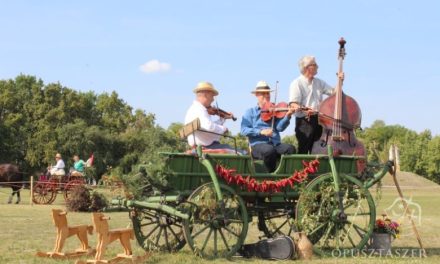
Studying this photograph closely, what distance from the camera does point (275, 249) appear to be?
9.00 meters

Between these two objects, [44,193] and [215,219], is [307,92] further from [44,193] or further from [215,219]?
[44,193]

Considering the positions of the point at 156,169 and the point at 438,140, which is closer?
the point at 156,169

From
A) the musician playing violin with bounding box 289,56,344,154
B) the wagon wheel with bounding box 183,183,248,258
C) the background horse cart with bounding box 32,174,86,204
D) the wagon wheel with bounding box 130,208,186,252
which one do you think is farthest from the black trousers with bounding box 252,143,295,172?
the background horse cart with bounding box 32,174,86,204

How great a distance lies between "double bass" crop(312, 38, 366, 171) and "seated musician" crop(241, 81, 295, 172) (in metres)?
0.45

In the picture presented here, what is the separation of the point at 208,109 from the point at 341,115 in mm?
1816

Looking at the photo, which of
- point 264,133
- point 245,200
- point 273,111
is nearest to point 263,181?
point 245,200

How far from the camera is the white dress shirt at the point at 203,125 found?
30.0 ft

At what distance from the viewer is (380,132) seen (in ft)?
350

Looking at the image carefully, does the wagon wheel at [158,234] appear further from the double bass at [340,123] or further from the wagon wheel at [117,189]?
the double bass at [340,123]

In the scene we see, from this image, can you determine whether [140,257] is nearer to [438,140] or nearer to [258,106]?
[258,106]

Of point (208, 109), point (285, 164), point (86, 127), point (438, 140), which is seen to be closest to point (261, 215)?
point (285, 164)

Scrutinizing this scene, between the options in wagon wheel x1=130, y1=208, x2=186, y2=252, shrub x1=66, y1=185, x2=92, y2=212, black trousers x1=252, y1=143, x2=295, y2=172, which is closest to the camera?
wagon wheel x1=130, y1=208, x2=186, y2=252

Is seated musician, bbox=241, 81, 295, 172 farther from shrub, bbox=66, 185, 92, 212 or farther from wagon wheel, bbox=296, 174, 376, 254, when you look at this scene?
shrub, bbox=66, 185, 92, 212

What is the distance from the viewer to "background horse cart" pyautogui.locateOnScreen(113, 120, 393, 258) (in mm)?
8781
